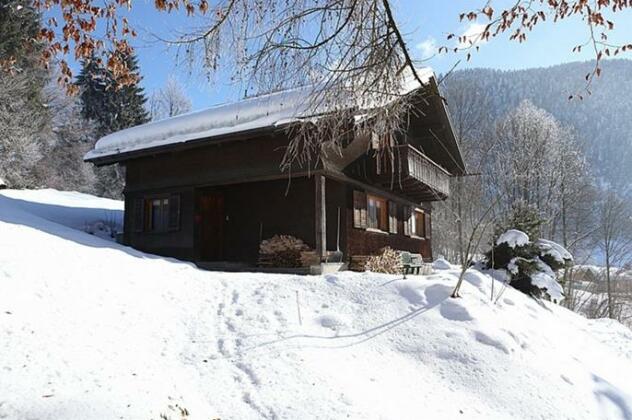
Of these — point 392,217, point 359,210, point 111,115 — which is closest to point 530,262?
point 359,210

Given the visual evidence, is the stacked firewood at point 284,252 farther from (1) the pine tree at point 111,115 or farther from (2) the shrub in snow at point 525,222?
(1) the pine tree at point 111,115

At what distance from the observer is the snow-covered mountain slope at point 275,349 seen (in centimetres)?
498

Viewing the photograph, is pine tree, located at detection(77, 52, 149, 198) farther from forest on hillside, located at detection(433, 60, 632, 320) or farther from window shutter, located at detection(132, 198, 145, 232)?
forest on hillside, located at detection(433, 60, 632, 320)

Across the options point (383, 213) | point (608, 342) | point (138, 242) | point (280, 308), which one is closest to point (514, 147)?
point (383, 213)

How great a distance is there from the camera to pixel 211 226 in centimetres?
1442

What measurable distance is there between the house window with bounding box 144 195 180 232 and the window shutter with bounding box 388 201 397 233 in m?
6.82

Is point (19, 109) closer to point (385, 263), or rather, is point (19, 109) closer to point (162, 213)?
point (162, 213)

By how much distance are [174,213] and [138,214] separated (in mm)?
1402

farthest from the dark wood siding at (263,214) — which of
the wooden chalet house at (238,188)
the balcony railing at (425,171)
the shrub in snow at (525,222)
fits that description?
the shrub in snow at (525,222)

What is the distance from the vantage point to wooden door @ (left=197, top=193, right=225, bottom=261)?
553 inches

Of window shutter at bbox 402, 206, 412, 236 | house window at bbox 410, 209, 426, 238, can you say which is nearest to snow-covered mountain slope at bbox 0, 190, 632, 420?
window shutter at bbox 402, 206, 412, 236

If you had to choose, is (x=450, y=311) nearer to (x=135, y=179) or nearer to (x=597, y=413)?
(x=597, y=413)

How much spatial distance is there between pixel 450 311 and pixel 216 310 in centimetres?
372

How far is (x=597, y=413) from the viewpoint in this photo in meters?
5.98
